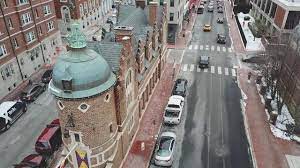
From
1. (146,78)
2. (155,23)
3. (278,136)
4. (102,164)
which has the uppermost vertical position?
(155,23)

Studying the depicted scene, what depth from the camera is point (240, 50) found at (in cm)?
6088

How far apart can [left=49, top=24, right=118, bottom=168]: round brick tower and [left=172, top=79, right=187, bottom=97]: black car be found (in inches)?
700

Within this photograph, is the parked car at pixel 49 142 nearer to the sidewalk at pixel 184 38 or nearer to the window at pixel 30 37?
the window at pixel 30 37

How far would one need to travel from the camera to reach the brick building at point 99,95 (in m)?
22.2

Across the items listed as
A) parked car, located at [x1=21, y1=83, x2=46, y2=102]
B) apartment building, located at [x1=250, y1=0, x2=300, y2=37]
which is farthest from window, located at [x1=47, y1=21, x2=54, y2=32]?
apartment building, located at [x1=250, y1=0, x2=300, y2=37]

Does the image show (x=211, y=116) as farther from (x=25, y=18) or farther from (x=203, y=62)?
(x=25, y=18)

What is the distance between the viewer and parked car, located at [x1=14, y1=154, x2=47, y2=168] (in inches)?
1134

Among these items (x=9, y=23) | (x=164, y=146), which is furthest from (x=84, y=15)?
(x=164, y=146)

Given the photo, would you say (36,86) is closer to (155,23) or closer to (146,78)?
(146,78)

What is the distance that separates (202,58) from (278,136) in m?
22.5

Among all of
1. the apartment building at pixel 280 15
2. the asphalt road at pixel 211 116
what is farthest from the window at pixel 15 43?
the apartment building at pixel 280 15

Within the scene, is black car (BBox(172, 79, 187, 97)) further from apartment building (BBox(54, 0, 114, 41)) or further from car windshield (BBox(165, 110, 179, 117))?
apartment building (BBox(54, 0, 114, 41))

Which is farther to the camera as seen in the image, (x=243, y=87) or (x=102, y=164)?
(x=243, y=87)

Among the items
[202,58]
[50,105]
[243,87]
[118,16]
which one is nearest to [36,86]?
[50,105]
